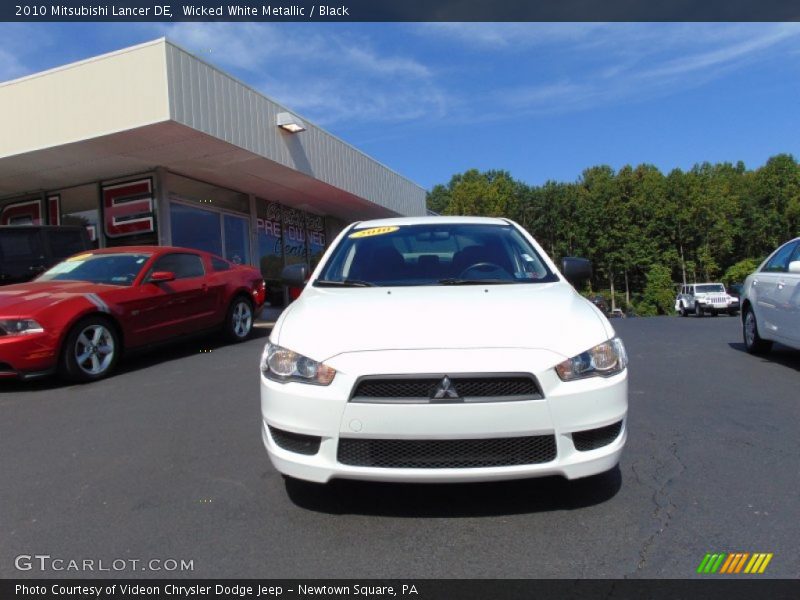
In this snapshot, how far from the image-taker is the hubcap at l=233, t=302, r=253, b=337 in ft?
28.4

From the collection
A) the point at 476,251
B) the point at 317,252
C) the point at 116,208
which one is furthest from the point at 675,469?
the point at 317,252

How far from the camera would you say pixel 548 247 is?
63906mm

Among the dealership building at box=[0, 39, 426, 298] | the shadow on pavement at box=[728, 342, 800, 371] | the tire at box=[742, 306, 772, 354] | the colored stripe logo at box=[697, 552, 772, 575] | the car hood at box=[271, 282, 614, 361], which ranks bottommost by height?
the shadow on pavement at box=[728, 342, 800, 371]

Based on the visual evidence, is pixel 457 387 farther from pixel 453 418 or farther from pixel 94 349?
pixel 94 349

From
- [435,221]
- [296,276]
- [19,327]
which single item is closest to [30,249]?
[19,327]

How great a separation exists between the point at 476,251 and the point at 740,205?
2477 inches

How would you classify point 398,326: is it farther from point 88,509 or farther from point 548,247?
point 548,247

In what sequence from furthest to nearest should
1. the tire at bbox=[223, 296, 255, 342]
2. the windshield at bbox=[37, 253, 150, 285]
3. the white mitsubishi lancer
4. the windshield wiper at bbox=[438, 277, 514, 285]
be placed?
the tire at bbox=[223, 296, 255, 342] < the windshield at bbox=[37, 253, 150, 285] < the windshield wiper at bbox=[438, 277, 514, 285] < the white mitsubishi lancer

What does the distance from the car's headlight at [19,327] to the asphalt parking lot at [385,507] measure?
1241mm

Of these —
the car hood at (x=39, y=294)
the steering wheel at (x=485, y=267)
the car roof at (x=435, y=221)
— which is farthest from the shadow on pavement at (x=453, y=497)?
the car hood at (x=39, y=294)

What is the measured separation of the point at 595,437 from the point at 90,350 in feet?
17.6

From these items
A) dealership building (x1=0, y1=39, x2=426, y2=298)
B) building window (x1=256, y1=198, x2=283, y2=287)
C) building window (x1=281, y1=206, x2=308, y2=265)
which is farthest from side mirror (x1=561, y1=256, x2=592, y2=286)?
building window (x1=281, y1=206, x2=308, y2=265)

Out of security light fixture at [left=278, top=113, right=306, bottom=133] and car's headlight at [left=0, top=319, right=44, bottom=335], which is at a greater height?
security light fixture at [left=278, top=113, right=306, bottom=133]

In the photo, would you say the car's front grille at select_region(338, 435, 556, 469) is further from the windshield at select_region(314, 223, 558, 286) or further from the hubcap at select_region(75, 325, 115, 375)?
the hubcap at select_region(75, 325, 115, 375)
